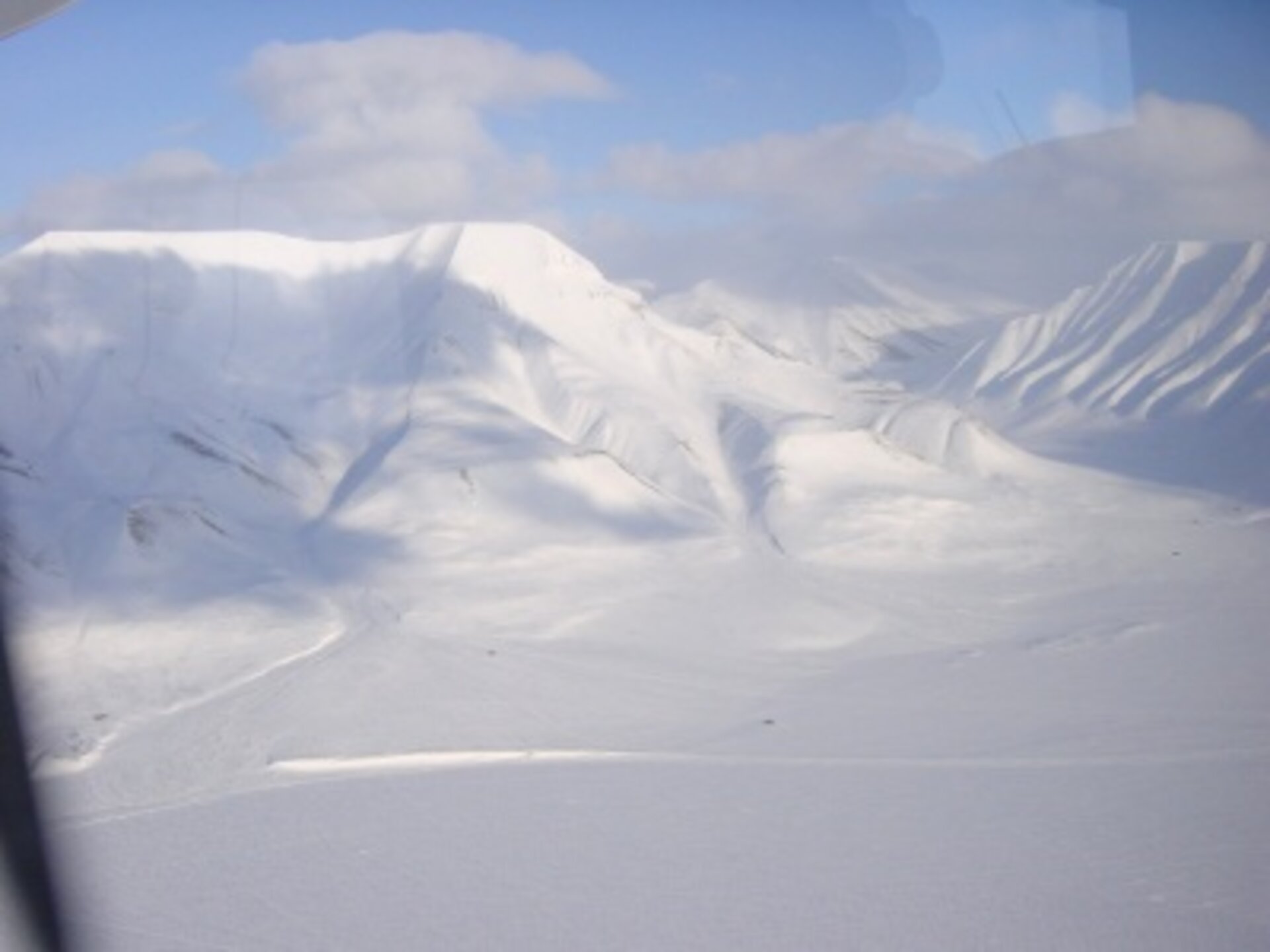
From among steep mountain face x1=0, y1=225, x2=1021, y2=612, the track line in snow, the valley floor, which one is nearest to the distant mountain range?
steep mountain face x1=0, y1=225, x2=1021, y2=612

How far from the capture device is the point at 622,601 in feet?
50.9

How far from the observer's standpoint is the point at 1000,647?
10.8 metres

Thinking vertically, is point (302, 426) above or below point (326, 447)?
above

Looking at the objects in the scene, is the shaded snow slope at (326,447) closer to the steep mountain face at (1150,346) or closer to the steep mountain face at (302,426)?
the steep mountain face at (302,426)

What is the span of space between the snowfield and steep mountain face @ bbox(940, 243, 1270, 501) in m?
0.16

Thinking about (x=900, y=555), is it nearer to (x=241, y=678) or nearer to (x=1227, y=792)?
(x=241, y=678)

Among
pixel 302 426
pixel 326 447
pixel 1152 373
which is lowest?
pixel 1152 373

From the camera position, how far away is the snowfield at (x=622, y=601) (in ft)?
16.3

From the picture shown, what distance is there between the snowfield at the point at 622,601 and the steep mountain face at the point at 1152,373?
0.16 meters

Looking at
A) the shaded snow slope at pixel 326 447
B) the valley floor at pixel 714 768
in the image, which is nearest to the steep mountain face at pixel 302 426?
the shaded snow slope at pixel 326 447

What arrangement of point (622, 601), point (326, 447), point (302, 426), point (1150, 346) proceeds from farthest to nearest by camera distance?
point (1150, 346) < point (326, 447) < point (302, 426) < point (622, 601)

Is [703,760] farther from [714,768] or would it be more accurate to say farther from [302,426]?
[302,426]

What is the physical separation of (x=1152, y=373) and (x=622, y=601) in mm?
16590

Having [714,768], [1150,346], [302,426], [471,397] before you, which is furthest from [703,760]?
[1150,346]
